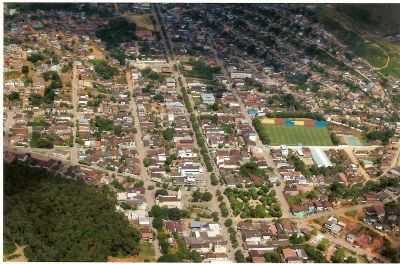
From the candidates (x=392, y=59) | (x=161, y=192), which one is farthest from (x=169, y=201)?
(x=392, y=59)

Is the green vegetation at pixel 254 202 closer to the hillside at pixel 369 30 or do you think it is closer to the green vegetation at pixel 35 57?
the green vegetation at pixel 35 57

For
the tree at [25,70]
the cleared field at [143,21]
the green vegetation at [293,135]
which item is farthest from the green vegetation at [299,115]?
the tree at [25,70]

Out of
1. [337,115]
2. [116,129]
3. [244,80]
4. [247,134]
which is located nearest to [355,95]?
[337,115]

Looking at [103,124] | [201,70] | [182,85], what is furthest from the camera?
[201,70]

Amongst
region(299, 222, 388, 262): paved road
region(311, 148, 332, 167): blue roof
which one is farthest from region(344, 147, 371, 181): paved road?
region(299, 222, 388, 262): paved road

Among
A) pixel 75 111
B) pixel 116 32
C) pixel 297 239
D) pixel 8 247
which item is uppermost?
pixel 8 247

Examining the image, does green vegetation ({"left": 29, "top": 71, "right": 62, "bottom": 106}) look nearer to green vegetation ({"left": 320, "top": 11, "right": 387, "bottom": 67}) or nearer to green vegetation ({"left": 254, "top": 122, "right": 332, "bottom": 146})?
green vegetation ({"left": 254, "top": 122, "right": 332, "bottom": 146})

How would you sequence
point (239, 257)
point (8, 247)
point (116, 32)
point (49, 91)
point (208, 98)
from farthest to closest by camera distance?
point (116, 32), point (208, 98), point (49, 91), point (239, 257), point (8, 247)

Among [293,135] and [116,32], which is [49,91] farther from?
[293,135]
